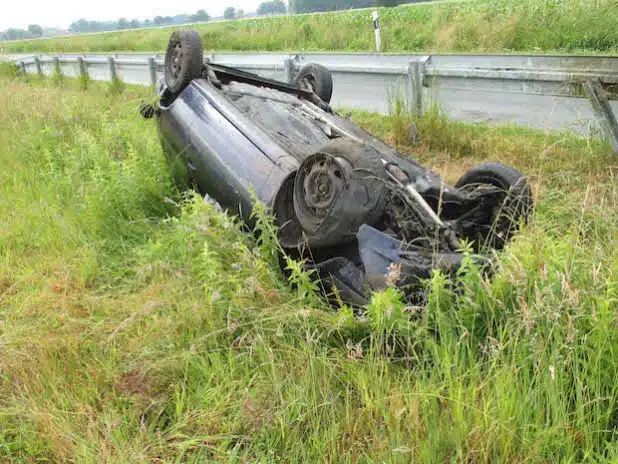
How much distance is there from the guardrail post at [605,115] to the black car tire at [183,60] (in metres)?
3.39

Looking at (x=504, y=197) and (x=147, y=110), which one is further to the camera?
(x=147, y=110)

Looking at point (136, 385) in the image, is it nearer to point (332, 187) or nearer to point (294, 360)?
point (294, 360)

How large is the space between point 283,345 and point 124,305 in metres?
1.15

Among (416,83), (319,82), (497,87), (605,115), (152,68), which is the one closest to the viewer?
(605,115)

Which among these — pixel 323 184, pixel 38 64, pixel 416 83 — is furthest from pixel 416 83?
pixel 38 64

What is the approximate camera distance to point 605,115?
15.0 ft

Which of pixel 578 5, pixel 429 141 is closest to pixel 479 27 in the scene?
pixel 578 5

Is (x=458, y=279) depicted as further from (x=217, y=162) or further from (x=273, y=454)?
(x=217, y=162)

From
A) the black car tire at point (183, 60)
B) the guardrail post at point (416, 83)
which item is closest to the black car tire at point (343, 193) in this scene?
the black car tire at point (183, 60)

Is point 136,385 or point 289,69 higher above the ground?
point 289,69

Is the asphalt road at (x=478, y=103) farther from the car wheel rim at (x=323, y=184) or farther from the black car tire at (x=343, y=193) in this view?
the car wheel rim at (x=323, y=184)

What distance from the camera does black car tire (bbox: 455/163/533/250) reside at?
9.79ft

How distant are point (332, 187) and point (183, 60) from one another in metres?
2.62

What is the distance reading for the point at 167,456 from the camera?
210cm
